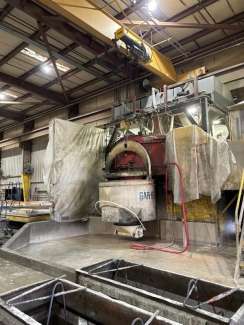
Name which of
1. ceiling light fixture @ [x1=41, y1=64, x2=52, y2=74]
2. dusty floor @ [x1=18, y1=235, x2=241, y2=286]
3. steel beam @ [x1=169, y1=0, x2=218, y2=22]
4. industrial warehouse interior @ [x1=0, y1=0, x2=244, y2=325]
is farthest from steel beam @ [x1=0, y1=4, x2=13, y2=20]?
dusty floor @ [x1=18, y1=235, x2=241, y2=286]

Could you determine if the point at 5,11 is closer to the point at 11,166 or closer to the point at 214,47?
the point at 214,47

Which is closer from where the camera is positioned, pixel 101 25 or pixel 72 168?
pixel 101 25

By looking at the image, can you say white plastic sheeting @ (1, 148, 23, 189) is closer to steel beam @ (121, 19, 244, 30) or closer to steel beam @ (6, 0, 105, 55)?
steel beam @ (6, 0, 105, 55)

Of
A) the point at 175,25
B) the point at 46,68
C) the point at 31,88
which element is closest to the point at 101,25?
the point at 175,25

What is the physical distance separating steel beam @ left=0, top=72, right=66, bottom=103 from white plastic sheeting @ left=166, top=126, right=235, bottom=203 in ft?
17.5

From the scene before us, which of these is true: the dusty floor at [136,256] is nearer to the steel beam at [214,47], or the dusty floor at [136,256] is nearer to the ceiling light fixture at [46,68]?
the steel beam at [214,47]

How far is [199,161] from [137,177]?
1042 mm

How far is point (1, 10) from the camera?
4.67 metres

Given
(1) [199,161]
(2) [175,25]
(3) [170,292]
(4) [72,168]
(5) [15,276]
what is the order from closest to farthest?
(3) [170,292]
(5) [15,276]
(1) [199,161]
(2) [175,25]
(4) [72,168]

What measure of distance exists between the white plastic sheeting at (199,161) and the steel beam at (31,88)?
209 inches

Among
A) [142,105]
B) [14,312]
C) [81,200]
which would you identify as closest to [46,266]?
[14,312]

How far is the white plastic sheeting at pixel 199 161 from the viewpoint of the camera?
11.6ft

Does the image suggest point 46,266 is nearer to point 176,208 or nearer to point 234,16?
point 176,208

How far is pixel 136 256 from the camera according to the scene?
3.39 meters
